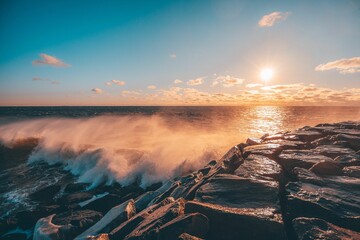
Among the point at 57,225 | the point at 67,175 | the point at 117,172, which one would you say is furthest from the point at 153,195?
the point at 67,175

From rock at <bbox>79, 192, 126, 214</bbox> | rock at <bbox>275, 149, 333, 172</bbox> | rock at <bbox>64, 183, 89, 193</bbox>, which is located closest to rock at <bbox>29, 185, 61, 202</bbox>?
rock at <bbox>64, 183, 89, 193</bbox>

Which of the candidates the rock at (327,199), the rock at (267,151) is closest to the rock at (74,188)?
the rock at (267,151)

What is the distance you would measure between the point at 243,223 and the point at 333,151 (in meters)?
4.96

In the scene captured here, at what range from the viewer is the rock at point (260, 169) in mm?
5223

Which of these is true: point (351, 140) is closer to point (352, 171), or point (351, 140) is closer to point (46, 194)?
point (352, 171)

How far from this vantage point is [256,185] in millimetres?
4648

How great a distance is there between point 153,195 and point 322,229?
5.92 meters

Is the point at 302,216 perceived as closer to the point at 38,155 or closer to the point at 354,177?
the point at 354,177

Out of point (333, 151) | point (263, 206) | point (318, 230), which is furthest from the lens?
point (333, 151)

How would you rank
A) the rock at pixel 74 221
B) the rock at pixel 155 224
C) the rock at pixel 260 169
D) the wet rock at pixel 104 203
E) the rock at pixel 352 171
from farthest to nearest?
the wet rock at pixel 104 203 < the rock at pixel 74 221 < the rock at pixel 260 169 < the rock at pixel 352 171 < the rock at pixel 155 224

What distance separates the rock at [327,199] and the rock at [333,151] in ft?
5.84

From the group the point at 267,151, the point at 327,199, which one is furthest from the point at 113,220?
the point at 267,151

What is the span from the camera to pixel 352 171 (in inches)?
203

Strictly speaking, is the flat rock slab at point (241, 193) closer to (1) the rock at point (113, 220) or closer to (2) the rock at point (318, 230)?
(2) the rock at point (318, 230)
